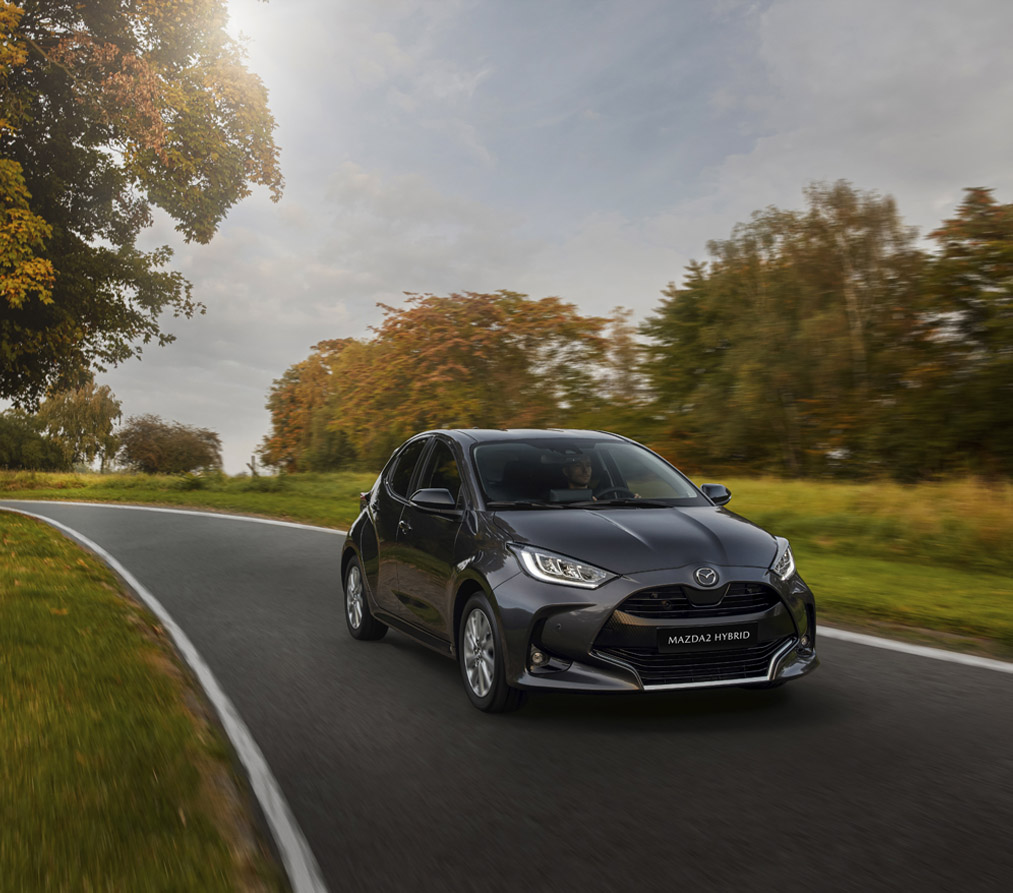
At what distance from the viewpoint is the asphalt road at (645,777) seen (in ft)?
12.4

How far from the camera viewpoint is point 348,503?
1073 inches

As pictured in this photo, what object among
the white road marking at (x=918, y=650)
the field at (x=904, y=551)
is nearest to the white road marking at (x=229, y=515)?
the field at (x=904, y=551)

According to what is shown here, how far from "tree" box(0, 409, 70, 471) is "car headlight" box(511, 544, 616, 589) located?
98.8 metres

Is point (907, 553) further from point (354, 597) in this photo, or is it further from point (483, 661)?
point (483, 661)

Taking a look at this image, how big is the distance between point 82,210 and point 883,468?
19.7 m

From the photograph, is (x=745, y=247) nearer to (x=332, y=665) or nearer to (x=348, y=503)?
(x=348, y=503)

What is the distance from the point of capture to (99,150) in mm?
26094

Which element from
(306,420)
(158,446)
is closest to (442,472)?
(306,420)

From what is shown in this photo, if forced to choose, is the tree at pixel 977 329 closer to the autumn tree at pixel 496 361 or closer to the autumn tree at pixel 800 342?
the autumn tree at pixel 800 342

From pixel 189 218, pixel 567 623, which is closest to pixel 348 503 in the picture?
pixel 189 218

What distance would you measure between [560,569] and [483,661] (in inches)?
33.3

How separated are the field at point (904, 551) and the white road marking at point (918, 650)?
1.03ft

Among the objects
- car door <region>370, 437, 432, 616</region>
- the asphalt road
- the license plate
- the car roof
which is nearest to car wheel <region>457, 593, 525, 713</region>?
the asphalt road

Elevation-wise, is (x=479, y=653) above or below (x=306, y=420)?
below
